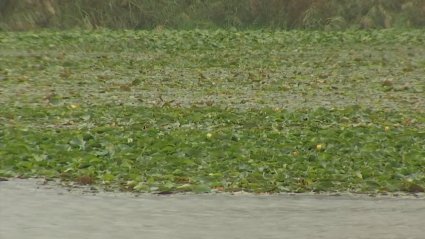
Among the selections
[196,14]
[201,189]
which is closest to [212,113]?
[201,189]

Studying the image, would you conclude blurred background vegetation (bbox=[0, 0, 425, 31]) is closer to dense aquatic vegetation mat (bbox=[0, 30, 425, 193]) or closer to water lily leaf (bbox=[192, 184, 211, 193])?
dense aquatic vegetation mat (bbox=[0, 30, 425, 193])

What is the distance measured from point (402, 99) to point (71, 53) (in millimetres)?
7406

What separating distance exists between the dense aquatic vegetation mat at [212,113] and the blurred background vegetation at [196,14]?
2.56 meters

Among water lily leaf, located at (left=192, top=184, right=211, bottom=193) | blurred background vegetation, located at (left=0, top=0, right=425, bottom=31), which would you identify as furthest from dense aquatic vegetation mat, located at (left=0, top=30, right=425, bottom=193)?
blurred background vegetation, located at (left=0, top=0, right=425, bottom=31)

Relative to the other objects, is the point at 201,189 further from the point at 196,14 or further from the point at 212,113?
the point at 196,14

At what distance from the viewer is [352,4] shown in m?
24.7

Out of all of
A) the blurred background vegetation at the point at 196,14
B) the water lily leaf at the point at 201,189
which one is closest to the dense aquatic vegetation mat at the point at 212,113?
the water lily leaf at the point at 201,189

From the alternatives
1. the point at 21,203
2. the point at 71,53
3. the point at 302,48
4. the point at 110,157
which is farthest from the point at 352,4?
the point at 21,203

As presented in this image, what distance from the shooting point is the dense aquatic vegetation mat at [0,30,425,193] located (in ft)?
25.7

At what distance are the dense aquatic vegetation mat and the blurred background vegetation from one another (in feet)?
8.40

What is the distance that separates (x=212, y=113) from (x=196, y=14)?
13172 mm

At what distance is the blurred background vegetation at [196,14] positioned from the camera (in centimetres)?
Result: 2344

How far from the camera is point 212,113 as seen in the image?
11.1 m

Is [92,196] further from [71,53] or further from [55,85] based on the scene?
[71,53]
